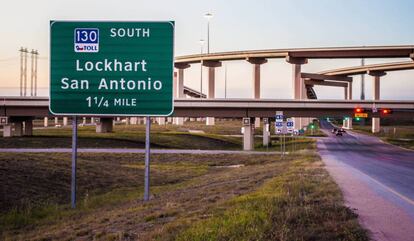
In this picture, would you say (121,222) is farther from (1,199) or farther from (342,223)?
(1,199)

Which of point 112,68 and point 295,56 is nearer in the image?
point 112,68

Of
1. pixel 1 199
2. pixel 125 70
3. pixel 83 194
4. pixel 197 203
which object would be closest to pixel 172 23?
pixel 125 70

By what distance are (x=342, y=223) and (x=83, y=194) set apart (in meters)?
15.2

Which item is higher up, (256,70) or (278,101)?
→ (256,70)

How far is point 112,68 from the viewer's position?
14.5m

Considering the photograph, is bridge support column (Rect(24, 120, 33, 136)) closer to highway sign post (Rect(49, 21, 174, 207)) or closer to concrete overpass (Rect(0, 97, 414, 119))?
concrete overpass (Rect(0, 97, 414, 119))

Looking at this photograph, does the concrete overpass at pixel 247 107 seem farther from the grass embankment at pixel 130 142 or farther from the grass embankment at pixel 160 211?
the grass embankment at pixel 160 211

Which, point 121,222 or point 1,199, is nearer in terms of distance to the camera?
point 121,222

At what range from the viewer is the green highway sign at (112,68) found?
14320 millimetres

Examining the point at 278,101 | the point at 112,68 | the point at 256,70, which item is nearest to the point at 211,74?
the point at 256,70

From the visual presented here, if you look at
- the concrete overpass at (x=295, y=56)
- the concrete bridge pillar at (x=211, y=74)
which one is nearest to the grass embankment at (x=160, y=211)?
the concrete overpass at (x=295, y=56)

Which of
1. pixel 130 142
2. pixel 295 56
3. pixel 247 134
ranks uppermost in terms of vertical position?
pixel 295 56

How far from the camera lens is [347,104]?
58781mm

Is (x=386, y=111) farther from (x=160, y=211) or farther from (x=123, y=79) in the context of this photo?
(x=160, y=211)
